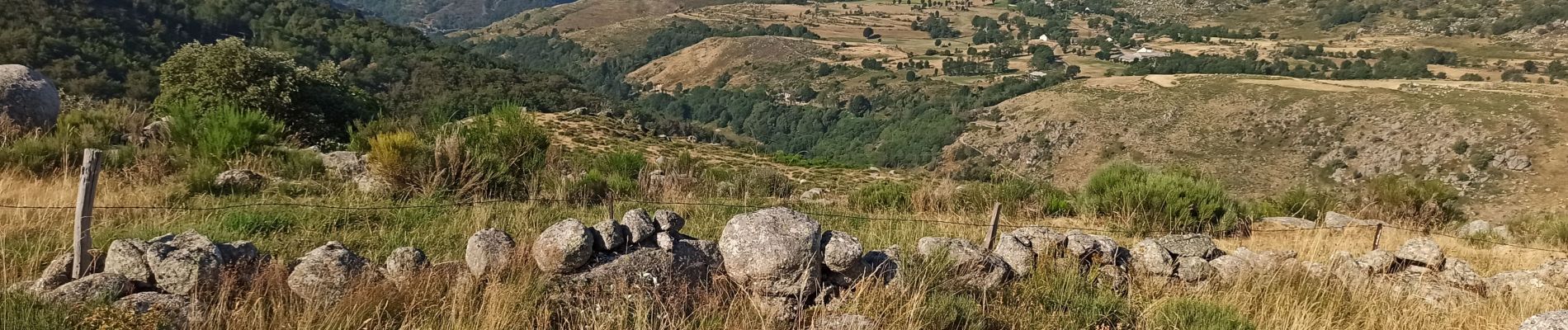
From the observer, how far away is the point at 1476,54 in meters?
77.1

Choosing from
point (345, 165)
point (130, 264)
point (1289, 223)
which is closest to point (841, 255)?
point (130, 264)

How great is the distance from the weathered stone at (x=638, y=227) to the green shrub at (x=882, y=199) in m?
5.14

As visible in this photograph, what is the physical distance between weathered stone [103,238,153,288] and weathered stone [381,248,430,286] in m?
0.95

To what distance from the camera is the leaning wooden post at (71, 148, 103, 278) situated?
135 inches

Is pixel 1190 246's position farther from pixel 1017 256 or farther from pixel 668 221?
pixel 668 221

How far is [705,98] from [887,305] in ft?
360

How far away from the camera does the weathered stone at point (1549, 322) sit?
3.61 meters

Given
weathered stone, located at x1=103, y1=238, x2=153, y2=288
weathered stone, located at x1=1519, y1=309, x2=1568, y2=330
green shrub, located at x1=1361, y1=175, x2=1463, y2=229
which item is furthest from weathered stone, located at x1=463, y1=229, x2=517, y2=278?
green shrub, located at x1=1361, y1=175, x2=1463, y2=229

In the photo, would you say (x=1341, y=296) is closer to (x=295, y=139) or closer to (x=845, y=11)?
(x=295, y=139)

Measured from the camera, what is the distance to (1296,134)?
48500mm

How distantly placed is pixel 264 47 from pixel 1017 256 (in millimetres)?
31813

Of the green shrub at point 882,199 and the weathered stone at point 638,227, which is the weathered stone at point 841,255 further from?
the green shrub at point 882,199

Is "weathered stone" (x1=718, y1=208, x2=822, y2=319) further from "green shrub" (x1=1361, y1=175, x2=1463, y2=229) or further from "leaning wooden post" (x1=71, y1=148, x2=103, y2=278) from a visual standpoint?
"green shrub" (x1=1361, y1=175, x2=1463, y2=229)

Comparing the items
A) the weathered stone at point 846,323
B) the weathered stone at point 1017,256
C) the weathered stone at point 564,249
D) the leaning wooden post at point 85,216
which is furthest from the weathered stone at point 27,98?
the weathered stone at point 1017,256
